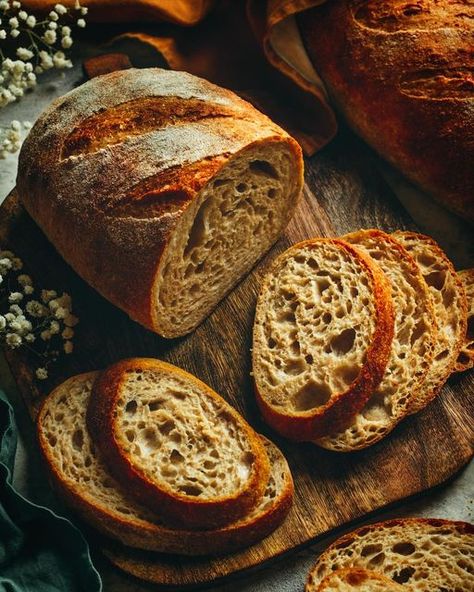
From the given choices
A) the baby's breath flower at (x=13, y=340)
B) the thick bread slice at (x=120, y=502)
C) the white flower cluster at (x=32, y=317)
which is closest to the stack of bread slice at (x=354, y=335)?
the thick bread slice at (x=120, y=502)

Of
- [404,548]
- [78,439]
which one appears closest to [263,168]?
[78,439]

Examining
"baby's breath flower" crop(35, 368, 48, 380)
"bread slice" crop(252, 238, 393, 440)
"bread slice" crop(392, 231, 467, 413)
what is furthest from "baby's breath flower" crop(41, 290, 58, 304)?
"bread slice" crop(392, 231, 467, 413)

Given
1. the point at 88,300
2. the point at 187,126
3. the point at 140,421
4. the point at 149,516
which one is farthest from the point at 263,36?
the point at 149,516

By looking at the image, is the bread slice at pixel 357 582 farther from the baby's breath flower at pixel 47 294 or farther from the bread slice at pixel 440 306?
the baby's breath flower at pixel 47 294

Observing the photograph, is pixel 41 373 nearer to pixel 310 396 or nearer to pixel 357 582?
pixel 310 396

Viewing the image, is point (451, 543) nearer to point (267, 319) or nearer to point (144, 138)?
point (267, 319)
